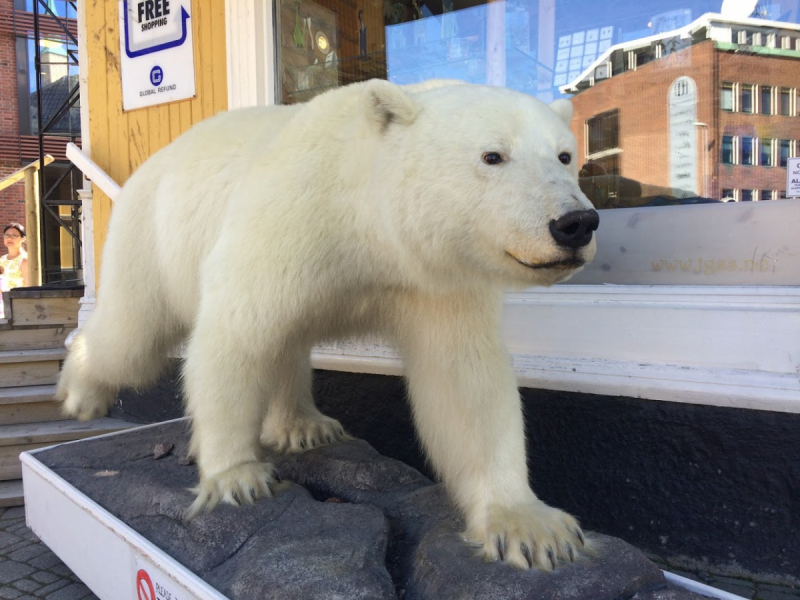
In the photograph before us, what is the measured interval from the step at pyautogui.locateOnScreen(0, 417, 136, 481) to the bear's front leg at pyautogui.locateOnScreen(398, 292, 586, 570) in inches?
135

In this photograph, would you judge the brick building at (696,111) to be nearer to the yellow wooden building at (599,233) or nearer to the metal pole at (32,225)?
the yellow wooden building at (599,233)

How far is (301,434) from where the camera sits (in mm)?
3154

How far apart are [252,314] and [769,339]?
2087 mm

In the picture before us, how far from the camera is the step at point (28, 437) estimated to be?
4473 millimetres

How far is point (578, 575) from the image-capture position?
71.8 inches

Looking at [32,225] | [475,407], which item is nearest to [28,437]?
[475,407]

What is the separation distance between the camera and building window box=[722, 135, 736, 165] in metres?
3.00

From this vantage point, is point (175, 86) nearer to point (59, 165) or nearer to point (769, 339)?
point (769, 339)

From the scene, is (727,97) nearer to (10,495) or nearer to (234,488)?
(234,488)

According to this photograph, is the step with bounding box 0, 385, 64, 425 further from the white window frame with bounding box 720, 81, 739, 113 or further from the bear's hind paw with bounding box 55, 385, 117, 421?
the white window frame with bounding box 720, 81, 739, 113

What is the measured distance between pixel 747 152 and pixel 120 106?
15.3ft

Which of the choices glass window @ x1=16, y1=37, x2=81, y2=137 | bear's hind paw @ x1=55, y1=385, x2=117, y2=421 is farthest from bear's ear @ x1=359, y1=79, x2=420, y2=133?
glass window @ x1=16, y1=37, x2=81, y2=137

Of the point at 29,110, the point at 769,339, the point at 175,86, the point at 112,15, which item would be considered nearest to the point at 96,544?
the point at 769,339

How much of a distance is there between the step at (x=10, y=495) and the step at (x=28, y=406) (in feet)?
1.80
